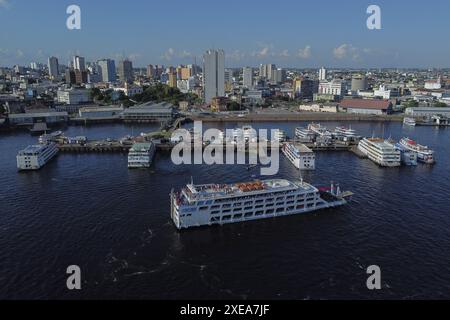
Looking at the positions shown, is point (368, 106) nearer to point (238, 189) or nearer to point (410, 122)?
point (410, 122)

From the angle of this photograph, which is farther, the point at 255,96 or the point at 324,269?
the point at 255,96

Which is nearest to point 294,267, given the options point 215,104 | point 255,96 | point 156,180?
point 156,180

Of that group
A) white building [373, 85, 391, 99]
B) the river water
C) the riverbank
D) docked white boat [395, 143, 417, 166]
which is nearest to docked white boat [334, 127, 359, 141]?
docked white boat [395, 143, 417, 166]

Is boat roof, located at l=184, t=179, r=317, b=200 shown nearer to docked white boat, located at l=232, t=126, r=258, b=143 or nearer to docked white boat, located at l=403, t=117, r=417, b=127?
docked white boat, located at l=232, t=126, r=258, b=143

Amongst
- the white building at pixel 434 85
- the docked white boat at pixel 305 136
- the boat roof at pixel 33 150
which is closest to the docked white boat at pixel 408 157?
the docked white boat at pixel 305 136

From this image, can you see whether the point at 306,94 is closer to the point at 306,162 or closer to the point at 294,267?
the point at 306,162

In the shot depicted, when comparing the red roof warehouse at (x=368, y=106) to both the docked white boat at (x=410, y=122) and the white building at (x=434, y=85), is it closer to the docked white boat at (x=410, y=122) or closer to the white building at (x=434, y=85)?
the docked white boat at (x=410, y=122)
